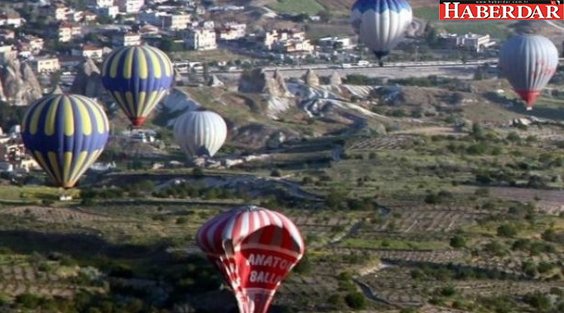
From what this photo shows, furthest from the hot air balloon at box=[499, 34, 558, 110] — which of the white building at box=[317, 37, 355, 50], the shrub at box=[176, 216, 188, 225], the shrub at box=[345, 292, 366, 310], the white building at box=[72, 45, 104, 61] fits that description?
the white building at box=[317, 37, 355, 50]

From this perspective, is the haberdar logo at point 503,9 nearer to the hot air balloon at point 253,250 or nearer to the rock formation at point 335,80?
the rock formation at point 335,80

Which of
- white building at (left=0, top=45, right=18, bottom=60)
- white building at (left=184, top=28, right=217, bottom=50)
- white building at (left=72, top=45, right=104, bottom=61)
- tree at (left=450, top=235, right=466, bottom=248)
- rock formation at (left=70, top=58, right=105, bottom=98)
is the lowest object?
white building at (left=184, top=28, right=217, bottom=50)

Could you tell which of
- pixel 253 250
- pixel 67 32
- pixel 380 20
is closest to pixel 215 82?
pixel 380 20

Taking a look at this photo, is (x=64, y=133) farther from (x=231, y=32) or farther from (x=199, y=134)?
(x=231, y=32)

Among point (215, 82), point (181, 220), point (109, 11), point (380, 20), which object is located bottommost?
point (109, 11)

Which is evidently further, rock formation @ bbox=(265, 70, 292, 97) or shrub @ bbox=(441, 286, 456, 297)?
rock formation @ bbox=(265, 70, 292, 97)

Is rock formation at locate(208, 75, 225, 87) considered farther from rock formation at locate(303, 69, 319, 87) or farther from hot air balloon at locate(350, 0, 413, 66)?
hot air balloon at locate(350, 0, 413, 66)

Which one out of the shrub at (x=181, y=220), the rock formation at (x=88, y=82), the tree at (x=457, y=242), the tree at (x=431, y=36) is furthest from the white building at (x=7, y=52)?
the tree at (x=457, y=242)
